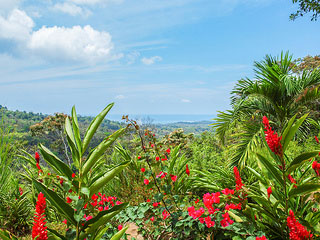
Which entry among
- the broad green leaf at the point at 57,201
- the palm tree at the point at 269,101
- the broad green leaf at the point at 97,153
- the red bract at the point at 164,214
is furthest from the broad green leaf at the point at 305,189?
the palm tree at the point at 269,101

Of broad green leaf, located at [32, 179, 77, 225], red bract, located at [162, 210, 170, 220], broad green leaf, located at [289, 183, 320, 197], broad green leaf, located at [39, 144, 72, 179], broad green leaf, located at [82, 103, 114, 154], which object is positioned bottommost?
red bract, located at [162, 210, 170, 220]

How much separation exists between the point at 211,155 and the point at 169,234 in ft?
10.7

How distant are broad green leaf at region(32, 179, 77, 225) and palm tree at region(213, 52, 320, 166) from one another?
4.53 metres

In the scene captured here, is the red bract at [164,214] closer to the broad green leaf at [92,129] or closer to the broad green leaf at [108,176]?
the broad green leaf at [108,176]

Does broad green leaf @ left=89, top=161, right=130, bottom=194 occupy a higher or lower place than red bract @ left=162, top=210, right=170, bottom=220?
higher

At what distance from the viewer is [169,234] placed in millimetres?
2840

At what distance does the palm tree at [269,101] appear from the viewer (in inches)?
218

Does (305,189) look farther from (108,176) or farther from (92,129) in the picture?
(92,129)

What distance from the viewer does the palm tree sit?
553cm

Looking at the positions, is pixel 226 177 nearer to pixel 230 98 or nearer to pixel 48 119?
pixel 230 98

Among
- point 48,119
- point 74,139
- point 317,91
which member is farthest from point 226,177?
point 48,119

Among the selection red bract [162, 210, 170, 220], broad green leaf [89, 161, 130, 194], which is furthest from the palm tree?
broad green leaf [89, 161, 130, 194]

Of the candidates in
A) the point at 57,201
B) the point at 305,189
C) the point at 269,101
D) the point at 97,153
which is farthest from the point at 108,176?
the point at 269,101

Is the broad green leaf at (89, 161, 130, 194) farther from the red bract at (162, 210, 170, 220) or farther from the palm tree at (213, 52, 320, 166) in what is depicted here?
the palm tree at (213, 52, 320, 166)
